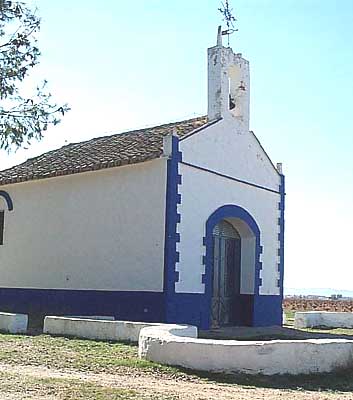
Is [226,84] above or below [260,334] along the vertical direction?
above

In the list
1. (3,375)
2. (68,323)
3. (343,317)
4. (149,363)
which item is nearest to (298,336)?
(343,317)

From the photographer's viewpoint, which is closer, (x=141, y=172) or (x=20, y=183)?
(x=141, y=172)

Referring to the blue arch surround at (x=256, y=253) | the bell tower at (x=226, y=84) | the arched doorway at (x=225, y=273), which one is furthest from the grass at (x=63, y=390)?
the bell tower at (x=226, y=84)

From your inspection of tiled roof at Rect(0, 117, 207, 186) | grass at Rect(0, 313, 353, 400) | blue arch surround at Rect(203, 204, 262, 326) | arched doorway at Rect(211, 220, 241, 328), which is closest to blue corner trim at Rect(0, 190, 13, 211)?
tiled roof at Rect(0, 117, 207, 186)

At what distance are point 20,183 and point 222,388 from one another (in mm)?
12843

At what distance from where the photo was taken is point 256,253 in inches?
747

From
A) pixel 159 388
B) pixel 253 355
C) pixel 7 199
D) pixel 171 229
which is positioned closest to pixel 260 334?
pixel 171 229

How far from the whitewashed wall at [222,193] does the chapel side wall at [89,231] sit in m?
0.75

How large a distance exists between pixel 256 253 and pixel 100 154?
521 centimetres

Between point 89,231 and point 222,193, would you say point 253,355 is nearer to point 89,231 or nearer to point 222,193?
point 222,193

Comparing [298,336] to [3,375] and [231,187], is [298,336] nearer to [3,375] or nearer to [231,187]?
[231,187]

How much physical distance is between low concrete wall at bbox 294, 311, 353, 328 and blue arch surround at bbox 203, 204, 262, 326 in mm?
1876

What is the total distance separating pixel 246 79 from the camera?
1920cm

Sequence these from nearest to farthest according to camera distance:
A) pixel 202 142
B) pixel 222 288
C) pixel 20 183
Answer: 1. pixel 202 142
2. pixel 222 288
3. pixel 20 183
